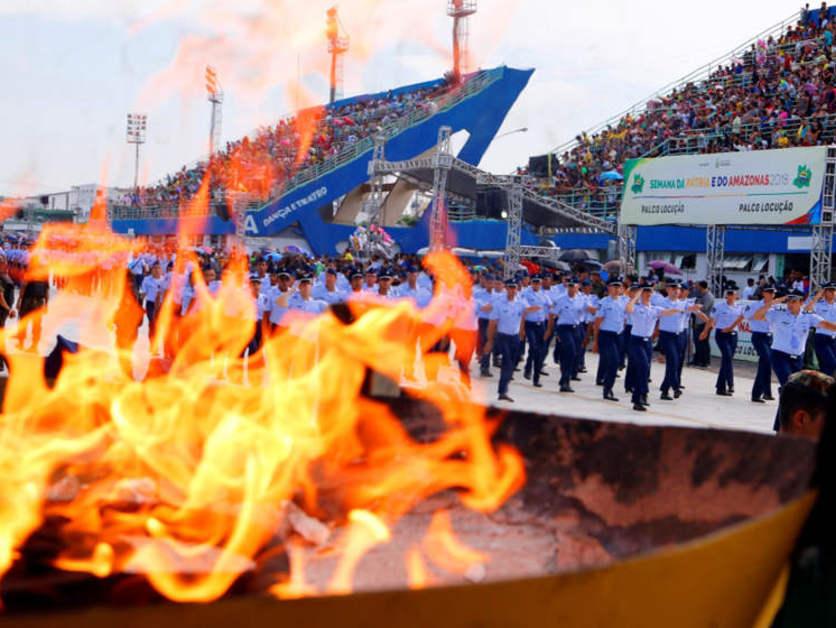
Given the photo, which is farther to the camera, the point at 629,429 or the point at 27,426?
the point at 27,426

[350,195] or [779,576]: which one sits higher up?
[350,195]

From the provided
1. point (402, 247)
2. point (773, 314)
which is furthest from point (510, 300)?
point (402, 247)

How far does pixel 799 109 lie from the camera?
23359 millimetres

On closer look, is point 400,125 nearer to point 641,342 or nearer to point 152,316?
point 152,316

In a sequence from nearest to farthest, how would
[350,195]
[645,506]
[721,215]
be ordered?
[645,506], [721,215], [350,195]

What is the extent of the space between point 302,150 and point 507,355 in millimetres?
21232

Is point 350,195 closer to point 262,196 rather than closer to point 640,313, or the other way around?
point 262,196

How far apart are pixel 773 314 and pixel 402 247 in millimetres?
21824

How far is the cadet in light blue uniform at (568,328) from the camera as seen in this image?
12094 millimetres

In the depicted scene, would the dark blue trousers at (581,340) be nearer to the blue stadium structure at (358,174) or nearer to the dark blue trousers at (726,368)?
the dark blue trousers at (726,368)

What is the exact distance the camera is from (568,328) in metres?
12.4

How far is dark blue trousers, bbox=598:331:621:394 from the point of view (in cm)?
1152

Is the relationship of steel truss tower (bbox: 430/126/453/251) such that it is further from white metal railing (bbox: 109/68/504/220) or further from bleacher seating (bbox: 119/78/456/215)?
white metal railing (bbox: 109/68/504/220)

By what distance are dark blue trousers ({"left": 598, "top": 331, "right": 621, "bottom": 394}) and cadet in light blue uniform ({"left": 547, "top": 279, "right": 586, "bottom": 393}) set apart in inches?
17.4
